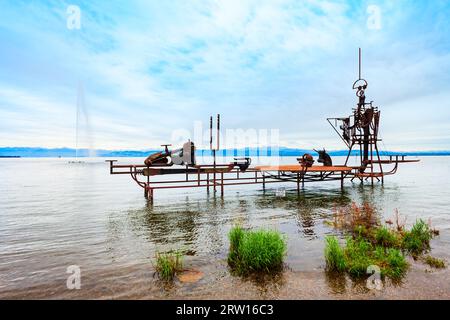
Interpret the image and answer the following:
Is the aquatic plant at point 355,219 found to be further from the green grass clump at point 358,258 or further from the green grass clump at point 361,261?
the green grass clump at point 361,261

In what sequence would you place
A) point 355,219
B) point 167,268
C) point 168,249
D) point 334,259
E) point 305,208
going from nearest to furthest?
point 167,268 < point 334,259 < point 168,249 < point 355,219 < point 305,208

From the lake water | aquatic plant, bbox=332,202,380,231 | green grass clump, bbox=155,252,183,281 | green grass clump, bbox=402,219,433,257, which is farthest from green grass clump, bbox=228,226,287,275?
aquatic plant, bbox=332,202,380,231

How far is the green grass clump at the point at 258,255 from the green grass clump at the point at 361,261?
114 centimetres

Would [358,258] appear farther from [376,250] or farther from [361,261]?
[376,250]

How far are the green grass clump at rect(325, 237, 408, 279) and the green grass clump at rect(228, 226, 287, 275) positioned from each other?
1139 millimetres

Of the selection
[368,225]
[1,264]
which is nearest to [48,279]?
[1,264]

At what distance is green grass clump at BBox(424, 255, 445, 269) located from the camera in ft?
20.4

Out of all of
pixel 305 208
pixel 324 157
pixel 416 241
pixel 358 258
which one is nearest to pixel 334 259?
pixel 358 258

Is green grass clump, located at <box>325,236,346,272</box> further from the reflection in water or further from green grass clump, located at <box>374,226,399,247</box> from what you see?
the reflection in water

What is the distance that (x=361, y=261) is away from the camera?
6.12 meters

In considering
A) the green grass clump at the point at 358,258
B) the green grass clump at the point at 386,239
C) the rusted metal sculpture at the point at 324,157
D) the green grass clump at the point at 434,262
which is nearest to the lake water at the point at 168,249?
the green grass clump at the point at 434,262

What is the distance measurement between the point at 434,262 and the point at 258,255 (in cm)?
414

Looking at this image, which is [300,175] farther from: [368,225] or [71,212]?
[71,212]
